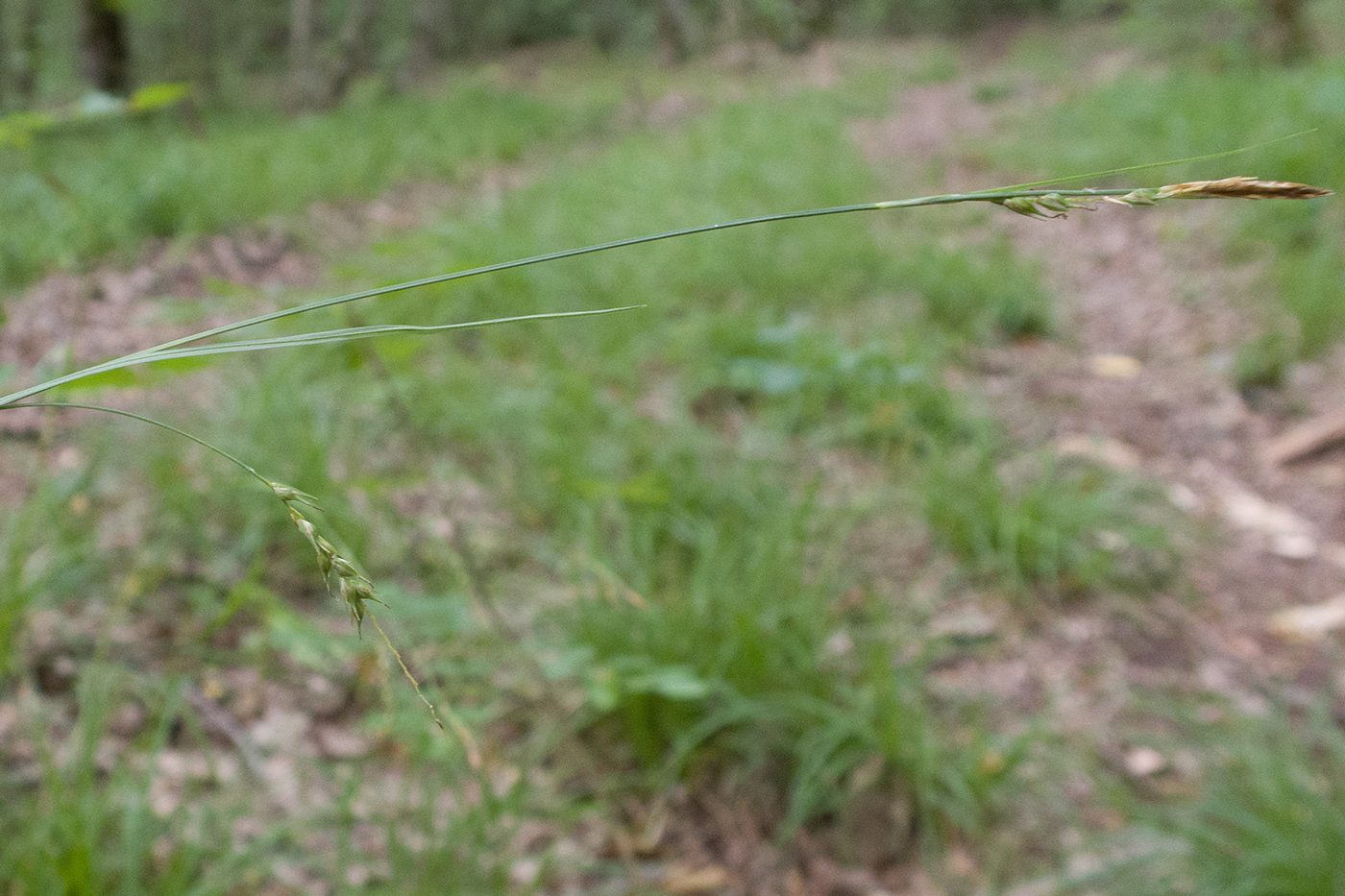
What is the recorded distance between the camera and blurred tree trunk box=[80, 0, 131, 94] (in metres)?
A: 8.15

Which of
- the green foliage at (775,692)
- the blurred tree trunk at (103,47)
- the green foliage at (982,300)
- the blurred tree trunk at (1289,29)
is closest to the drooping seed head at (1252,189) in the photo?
the green foliage at (775,692)

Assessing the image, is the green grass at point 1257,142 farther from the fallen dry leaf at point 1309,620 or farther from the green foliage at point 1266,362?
the fallen dry leaf at point 1309,620

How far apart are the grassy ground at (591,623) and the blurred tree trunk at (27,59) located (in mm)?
7983

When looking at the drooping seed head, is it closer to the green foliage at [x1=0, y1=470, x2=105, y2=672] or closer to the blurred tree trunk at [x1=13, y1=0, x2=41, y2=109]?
the green foliage at [x1=0, y1=470, x2=105, y2=672]

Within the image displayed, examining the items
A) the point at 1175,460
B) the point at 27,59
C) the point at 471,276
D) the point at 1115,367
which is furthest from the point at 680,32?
the point at 471,276

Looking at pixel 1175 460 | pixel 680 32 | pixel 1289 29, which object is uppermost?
pixel 680 32

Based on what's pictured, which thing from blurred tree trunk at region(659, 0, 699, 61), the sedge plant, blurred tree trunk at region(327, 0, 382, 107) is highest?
blurred tree trunk at region(659, 0, 699, 61)

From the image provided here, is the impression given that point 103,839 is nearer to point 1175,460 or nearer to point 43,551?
→ point 43,551

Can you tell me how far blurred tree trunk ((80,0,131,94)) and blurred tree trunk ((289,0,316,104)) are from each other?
163 centimetres

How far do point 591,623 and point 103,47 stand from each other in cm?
969

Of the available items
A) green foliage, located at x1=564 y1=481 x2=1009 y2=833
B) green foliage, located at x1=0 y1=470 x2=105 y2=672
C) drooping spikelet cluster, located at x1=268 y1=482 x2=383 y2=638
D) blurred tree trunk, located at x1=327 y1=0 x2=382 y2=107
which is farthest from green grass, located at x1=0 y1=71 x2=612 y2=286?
drooping spikelet cluster, located at x1=268 y1=482 x2=383 y2=638

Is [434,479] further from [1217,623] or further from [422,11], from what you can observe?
[422,11]

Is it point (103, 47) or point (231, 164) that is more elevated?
point (103, 47)

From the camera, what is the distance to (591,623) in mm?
1686
